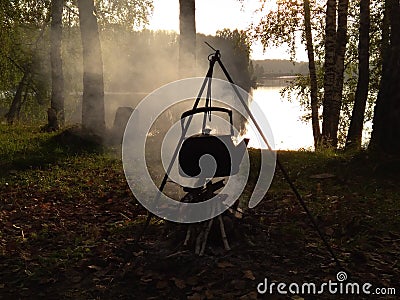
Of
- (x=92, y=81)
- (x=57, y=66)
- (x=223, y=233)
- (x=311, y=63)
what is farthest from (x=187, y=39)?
(x=57, y=66)

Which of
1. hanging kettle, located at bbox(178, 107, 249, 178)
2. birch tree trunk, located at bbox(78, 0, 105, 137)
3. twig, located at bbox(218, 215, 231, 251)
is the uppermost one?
birch tree trunk, located at bbox(78, 0, 105, 137)

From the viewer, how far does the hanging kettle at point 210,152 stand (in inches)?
210

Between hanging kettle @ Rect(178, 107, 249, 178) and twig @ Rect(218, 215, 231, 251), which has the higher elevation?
hanging kettle @ Rect(178, 107, 249, 178)

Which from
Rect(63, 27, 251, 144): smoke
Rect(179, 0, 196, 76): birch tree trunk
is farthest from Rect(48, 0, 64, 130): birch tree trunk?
Rect(179, 0, 196, 76): birch tree trunk

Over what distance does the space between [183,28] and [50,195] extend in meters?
5.64

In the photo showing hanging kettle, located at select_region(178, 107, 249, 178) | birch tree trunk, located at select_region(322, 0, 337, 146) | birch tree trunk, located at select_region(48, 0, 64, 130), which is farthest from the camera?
birch tree trunk, located at select_region(48, 0, 64, 130)

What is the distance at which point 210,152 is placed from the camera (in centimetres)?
536

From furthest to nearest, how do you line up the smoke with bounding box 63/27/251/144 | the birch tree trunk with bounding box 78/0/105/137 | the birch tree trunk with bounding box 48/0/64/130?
1. the smoke with bounding box 63/27/251/144
2. the birch tree trunk with bounding box 48/0/64/130
3. the birch tree trunk with bounding box 78/0/105/137

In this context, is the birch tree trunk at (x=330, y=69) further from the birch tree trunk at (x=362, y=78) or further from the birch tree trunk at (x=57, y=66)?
the birch tree trunk at (x=57, y=66)

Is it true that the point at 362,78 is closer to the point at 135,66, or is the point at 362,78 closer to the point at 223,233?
the point at 223,233

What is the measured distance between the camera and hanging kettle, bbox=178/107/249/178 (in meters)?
5.33

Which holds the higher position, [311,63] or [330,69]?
[311,63]

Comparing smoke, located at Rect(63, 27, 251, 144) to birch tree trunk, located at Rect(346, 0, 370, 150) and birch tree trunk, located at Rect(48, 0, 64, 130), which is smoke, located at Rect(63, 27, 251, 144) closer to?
→ birch tree trunk, located at Rect(48, 0, 64, 130)

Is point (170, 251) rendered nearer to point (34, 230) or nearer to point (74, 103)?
point (34, 230)
